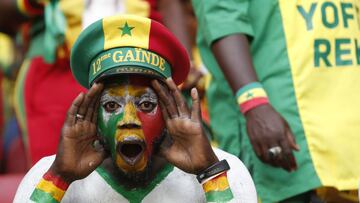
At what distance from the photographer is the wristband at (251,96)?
4699mm

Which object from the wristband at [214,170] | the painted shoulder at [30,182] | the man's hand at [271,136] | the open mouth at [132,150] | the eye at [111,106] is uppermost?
the eye at [111,106]

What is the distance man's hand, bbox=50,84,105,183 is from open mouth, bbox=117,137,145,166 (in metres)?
0.13

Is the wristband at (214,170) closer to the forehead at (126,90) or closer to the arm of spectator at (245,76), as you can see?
the forehead at (126,90)

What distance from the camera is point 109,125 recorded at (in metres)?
4.19

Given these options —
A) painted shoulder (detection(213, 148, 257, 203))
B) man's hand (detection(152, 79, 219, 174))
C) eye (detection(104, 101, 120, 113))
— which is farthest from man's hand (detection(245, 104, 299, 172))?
eye (detection(104, 101, 120, 113))

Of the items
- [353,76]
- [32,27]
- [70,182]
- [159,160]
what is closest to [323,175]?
[353,76]

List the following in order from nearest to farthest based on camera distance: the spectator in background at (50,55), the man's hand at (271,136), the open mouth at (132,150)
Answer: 1. the open mouth at (132,150)
2. the man's hand at (271,136)
3. the spectator in background at (50,55)

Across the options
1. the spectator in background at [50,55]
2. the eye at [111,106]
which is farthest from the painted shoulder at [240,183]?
the spectator in background at [50,55]

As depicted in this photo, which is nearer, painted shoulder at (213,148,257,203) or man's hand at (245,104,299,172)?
painted shoulder at (213,148,257,203)

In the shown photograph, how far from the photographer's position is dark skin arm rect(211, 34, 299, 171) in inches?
183

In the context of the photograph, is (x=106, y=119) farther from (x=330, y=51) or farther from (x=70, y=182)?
(x=330, y=51)

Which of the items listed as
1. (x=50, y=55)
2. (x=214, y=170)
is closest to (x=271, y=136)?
(x=214, y=170)

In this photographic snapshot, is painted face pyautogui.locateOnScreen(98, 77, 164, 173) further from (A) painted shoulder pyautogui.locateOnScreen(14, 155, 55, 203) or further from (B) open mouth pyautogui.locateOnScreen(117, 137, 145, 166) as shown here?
(A) painted shoulder pyautogui.locateOnScreen(14, 155, 55, 203)

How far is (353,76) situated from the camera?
4832 millimetres
